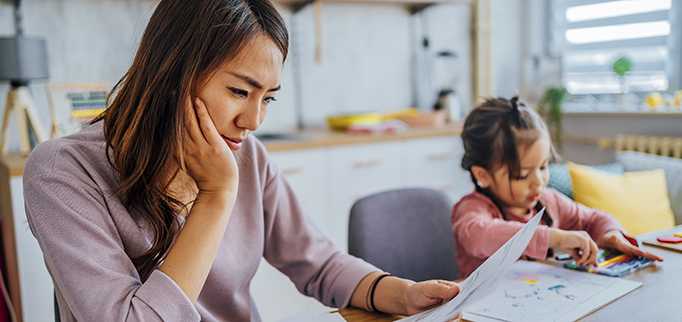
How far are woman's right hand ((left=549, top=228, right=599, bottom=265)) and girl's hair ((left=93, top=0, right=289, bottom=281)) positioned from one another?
66 centimetres

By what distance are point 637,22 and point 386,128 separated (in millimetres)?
1577

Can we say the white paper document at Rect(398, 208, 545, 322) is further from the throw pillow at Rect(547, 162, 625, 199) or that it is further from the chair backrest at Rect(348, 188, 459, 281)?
the throw pillow at Rect(547, 162, 625, 199)

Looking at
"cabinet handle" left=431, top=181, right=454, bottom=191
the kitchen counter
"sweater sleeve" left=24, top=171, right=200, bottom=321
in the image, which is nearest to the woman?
"sweater sleeve" left=24, top=171, right=200, bottom=321

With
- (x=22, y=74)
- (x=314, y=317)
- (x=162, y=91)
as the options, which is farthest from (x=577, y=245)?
(x=22, y=74)

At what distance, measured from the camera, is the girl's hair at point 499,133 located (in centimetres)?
121

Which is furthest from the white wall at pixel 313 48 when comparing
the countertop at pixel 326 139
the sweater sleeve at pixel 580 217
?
the sweater sleeve at pixel 580 217

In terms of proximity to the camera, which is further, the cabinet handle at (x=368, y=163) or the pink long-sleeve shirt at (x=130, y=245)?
the cabinet handle at (x=368, y=163)

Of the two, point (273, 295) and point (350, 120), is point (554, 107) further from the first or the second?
point (273, 295)

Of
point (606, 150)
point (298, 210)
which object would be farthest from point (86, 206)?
point (606, 150)

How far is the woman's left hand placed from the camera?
77cm

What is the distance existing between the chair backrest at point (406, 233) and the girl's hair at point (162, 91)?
64 centimetres

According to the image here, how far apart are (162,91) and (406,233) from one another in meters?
0.86

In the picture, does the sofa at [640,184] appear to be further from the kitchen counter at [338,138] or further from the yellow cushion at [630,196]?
the kitchen counter at [338,138]

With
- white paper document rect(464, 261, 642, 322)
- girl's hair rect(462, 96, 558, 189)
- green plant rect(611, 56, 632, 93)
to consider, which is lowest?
white paper document rect(464, 261, 642, 322)
